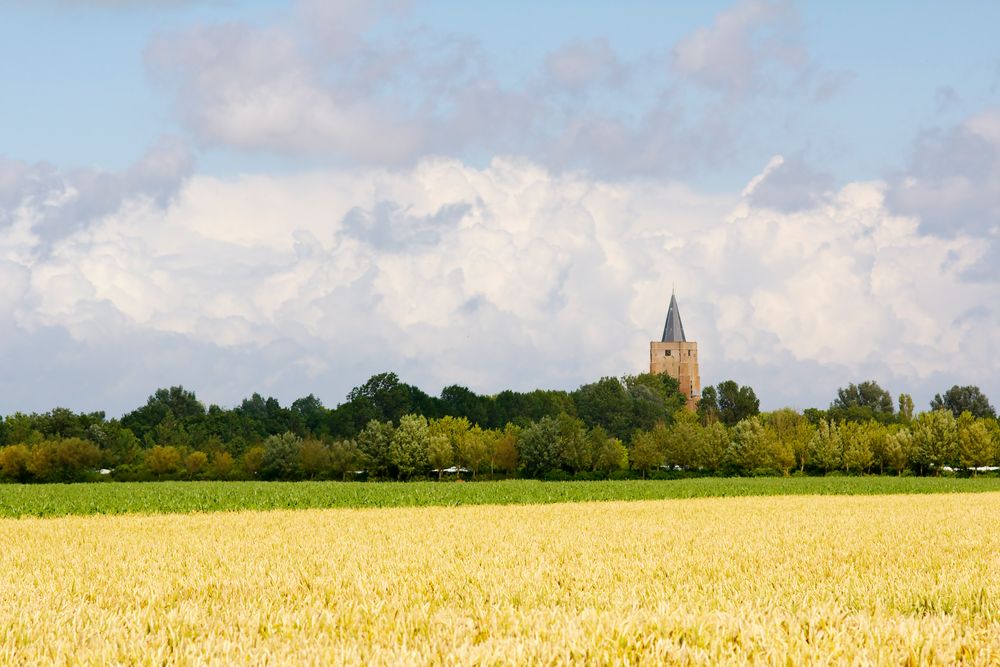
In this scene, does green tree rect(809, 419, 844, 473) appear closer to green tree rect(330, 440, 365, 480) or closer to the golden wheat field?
green tree rect(330, 440, 365, 480)

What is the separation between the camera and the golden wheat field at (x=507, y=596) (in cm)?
847

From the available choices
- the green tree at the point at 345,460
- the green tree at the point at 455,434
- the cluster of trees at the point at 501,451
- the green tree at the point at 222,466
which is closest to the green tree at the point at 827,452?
the cluster of trees at the point at 501,451

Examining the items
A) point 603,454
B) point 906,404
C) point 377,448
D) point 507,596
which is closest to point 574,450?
point 603,454

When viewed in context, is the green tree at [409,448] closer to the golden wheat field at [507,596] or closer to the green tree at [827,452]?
the green tree at [827,452]

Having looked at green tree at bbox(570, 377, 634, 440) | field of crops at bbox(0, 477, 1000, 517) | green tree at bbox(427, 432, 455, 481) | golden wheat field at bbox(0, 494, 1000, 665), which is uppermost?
green tree at bbox(570, 377, 634, 440)

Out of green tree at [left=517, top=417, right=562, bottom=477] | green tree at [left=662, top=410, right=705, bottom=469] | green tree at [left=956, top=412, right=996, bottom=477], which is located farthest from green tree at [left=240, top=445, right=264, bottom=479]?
green tree at [left=956, top=412, right=996, bottom=477]

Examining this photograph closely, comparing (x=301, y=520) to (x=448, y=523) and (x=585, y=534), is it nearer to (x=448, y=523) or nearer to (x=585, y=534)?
(x=448, y=523)

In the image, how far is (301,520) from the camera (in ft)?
109

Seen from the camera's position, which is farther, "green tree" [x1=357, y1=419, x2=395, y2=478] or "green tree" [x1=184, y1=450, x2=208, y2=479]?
"green tree" [x1=184, y1=450, x2=208, y2=479]

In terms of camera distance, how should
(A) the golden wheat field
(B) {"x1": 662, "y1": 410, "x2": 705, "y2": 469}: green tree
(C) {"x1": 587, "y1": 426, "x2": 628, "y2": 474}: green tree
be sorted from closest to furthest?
(A) the golden wheat field, (C) {"x1": 587, "y1": 426, "x2": 628, "y2": 474}: green tree, (B) {"x1": 662, "y1": 410, "x2": 705, "y2": 469}: green tree

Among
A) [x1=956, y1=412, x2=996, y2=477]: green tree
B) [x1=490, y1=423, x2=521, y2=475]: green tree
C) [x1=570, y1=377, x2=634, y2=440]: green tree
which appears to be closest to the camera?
[x1=956, y1=412, x2=996, y2=477]: green tree

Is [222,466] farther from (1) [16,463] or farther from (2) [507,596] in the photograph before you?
(2) [507,596]

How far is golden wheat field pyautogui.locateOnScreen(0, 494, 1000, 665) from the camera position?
8.47 m

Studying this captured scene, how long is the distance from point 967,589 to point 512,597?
6.20 m
